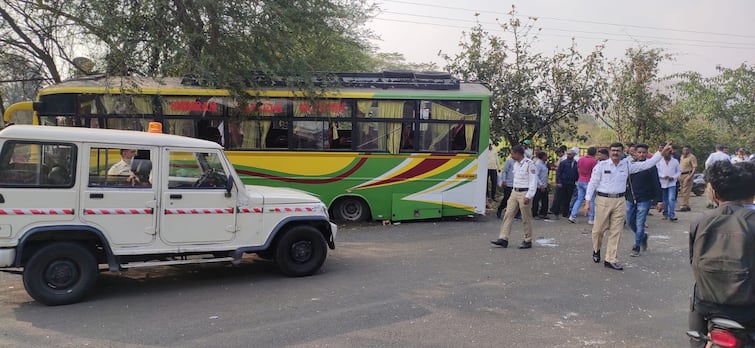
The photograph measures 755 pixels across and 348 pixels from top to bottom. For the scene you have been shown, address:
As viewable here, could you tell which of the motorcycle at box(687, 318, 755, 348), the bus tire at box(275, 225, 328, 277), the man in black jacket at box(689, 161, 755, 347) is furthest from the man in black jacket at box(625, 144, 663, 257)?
the motorcycle at box(687, 318, 755, 348)

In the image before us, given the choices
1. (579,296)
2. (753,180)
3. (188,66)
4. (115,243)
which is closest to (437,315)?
(579,296)

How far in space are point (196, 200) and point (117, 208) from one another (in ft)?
2.75

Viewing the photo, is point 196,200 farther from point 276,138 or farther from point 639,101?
point 639,101

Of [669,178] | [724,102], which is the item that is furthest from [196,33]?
[724,102]

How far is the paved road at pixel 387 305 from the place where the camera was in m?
4.74

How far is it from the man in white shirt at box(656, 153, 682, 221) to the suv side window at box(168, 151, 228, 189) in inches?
387

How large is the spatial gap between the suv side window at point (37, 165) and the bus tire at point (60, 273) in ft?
2.28

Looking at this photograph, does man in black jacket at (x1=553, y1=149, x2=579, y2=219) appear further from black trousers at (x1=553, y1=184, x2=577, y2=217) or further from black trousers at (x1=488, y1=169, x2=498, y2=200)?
black trousers at (x1=488, y1=169, x2=498, y2=200)

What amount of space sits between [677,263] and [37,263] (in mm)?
8589

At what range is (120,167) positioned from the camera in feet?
18.9

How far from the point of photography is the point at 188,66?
9773mm

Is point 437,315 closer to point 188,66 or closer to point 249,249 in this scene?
point 249,249

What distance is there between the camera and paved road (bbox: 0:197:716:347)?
474 centimetres

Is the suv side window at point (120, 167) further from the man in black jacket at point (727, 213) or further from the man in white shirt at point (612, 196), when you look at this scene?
the man in white shirt at point (612, 196)
